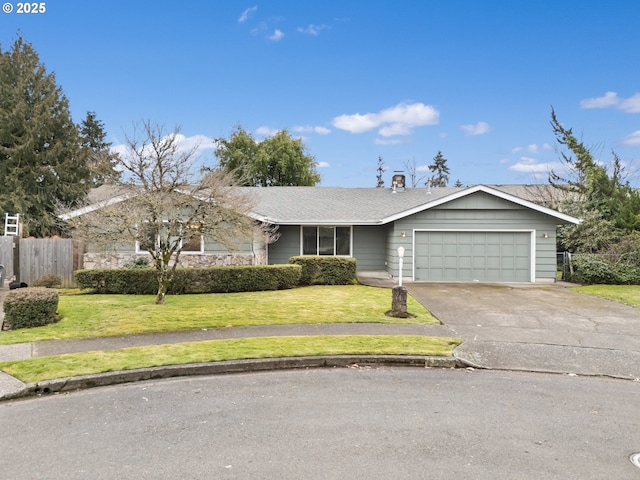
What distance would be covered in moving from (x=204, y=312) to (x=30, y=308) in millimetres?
3570

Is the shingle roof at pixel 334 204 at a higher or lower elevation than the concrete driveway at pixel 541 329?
higher

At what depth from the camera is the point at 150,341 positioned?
7562 mm

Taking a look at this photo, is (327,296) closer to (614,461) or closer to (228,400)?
(228,400)

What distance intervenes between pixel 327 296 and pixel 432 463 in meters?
9.17

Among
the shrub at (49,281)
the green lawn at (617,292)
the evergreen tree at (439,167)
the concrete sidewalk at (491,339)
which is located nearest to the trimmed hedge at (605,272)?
the green lawn at (617,292)

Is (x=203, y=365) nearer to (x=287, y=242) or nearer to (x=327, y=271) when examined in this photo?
(x=327, y=271)

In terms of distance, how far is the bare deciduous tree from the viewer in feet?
33.3

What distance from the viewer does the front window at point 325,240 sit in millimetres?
18625

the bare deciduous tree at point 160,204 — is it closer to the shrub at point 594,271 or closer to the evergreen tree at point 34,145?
the shrub at point 594,271

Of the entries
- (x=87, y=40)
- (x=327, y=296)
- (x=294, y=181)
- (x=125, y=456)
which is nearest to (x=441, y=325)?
(x=327, y=296)

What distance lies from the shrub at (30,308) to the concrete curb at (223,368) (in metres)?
4.04

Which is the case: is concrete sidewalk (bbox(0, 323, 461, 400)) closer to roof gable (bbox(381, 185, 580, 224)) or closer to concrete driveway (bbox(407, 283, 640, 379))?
concrete driveway (bbox(407, 283, 640, 379))

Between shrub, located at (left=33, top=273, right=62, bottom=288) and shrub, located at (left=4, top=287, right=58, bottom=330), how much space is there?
6606 millimetres

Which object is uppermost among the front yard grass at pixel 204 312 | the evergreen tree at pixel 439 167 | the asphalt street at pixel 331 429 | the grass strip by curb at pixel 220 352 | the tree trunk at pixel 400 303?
the evergreen tree at pixel 439 167
